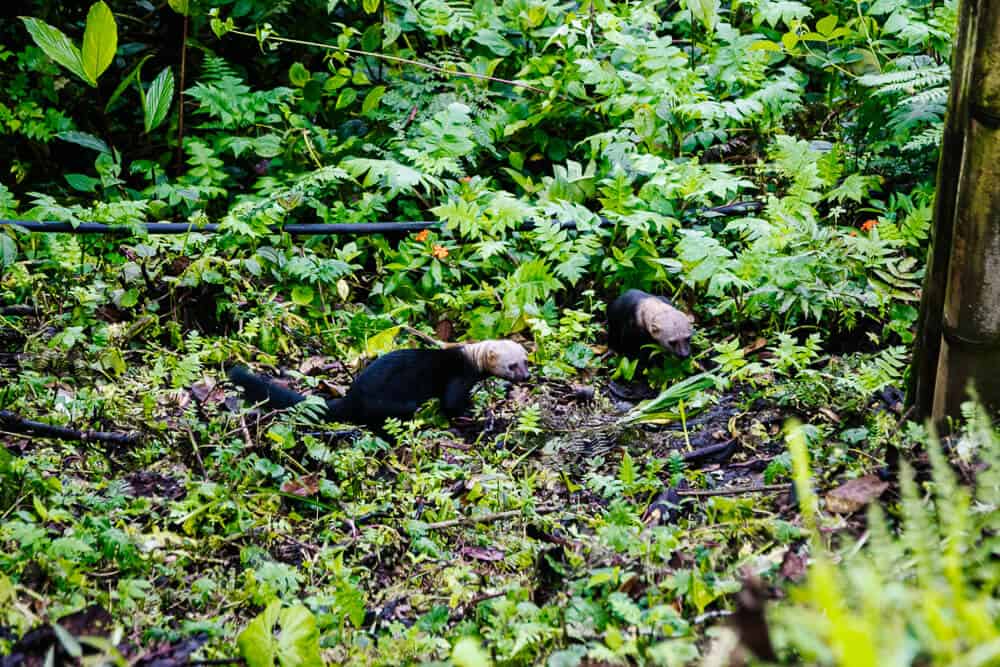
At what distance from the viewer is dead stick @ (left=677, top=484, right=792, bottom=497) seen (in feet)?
12.7

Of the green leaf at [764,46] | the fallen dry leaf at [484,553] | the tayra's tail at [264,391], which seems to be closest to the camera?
the fallen dry leaf at [484,553]

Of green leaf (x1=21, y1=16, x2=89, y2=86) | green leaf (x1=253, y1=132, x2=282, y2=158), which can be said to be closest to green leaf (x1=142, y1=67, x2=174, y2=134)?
green leaf (x1=21, y1=16, x2=89, y2=86)

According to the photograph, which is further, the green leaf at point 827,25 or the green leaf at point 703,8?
the green leaf at point 827,25

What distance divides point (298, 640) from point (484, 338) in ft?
12.3

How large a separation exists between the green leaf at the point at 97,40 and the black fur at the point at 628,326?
372 centimetres

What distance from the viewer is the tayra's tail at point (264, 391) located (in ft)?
16.8

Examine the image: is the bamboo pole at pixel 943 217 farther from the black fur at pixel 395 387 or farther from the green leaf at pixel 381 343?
the green leaf at pixel 381 343

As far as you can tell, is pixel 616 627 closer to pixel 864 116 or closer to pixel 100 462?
pixel 100 462

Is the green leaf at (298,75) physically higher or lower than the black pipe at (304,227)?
higher

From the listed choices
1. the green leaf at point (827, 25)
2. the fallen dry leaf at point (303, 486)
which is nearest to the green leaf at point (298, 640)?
the fallen dry leaf at point (303, 486)

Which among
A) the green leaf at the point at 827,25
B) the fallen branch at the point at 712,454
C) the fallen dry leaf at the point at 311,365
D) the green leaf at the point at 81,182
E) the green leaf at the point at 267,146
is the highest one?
the green leaf at the point at 827,25

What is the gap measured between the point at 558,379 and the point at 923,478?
3.13m

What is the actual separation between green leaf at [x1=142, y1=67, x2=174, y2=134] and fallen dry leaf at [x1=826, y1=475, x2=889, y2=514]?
5318 mm

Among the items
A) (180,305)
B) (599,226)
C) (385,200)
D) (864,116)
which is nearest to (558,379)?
(599,226)
